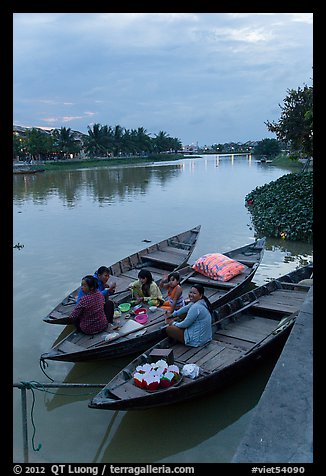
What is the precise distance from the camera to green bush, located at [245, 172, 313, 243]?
41.7 ft

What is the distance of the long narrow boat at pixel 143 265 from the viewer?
646cm

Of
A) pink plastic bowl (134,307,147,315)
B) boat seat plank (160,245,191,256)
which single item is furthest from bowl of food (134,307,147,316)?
boat seat plank (160,245,191,256)

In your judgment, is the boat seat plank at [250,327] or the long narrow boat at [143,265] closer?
the boat seat plank at [250,327]

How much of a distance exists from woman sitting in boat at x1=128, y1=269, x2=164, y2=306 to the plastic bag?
2022 mm

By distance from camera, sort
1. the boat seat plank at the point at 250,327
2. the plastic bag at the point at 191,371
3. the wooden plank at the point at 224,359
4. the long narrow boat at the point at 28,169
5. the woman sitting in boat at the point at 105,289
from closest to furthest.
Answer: the plastic bag at the point at 191,371
the wooden plank at the point at 224,359
the boat seat plank at the point at 250,327
the woman sitting in boat at the point at 105,289
the long narrow boat at the point at 28,169

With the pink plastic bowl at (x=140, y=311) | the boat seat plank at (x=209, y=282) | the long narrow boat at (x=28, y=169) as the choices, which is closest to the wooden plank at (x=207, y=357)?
the pink plastic bowl at (x=140, y=311)

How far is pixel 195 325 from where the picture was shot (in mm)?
5055

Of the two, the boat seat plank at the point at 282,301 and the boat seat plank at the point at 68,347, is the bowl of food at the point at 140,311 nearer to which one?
the boat seat plank at the point at 68,347

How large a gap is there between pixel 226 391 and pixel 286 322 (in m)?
1.34

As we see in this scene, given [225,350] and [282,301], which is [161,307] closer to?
[225,350]

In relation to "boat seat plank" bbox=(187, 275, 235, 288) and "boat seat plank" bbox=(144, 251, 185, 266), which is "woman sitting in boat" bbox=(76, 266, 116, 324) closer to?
"boat seat plank" bbox=(187, 275, 235, 288)

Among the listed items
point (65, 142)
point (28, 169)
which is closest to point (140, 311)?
point (28, 169)
